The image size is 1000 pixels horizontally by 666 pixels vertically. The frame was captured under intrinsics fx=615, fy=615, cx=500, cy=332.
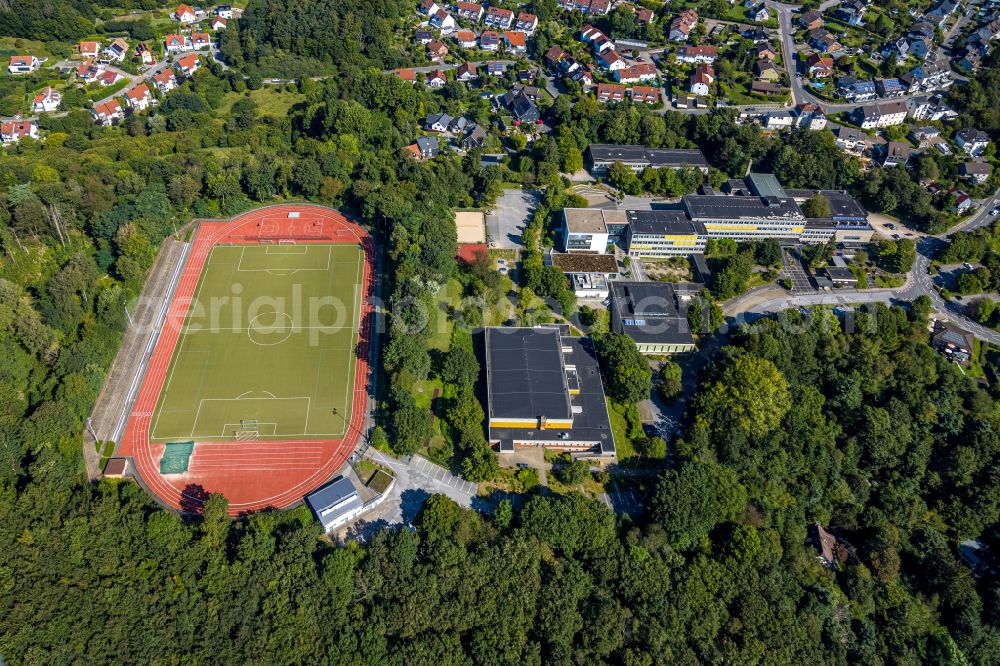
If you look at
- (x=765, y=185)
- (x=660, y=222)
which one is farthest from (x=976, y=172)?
(x=660, y=222)

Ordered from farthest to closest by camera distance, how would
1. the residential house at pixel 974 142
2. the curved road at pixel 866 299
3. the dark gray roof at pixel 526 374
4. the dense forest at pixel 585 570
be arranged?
1. the residential house at pixel 974 142
2. the curved road at pixel 866 299
3. the dark gray roof at pixel 526 374
4. the dense forest at pixel 585 570

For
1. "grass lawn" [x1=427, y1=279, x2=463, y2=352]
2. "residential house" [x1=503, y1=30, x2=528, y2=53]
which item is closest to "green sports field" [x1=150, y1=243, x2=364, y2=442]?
"grass lawn" [x1=427, y1=279, x2=463, y2=352]

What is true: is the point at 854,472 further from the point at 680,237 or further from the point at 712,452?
the point at 680,237

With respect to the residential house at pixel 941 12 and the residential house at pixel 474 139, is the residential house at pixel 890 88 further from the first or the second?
the residential house at pixel 474 139

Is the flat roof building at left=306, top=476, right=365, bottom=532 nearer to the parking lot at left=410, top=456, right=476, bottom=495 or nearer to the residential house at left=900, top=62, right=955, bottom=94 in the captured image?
the parking lot at left=410, top=456, right=476, bottom=495

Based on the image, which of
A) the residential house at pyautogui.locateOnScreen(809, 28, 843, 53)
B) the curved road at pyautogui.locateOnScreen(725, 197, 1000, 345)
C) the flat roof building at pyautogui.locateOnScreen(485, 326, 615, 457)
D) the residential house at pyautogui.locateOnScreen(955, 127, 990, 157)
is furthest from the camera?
the residential house at pyautogui.locateOnScreen(809, 28, 843, 53)

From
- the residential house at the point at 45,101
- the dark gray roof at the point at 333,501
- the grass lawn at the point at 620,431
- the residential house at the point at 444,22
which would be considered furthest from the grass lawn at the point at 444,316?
the residential house at the point at 45,101

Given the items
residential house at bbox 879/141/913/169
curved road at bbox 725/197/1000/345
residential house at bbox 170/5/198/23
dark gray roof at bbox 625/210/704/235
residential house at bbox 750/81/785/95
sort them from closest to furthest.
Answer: curved road at bbox 725/197/1000/345, dark gray roof at bbox 625/210/704/235, residential house at bbox 879/141/913/169, residential house at bbox 750/81/785/95, residential house at bbox 170/5/198/23
